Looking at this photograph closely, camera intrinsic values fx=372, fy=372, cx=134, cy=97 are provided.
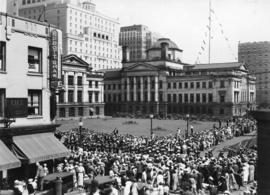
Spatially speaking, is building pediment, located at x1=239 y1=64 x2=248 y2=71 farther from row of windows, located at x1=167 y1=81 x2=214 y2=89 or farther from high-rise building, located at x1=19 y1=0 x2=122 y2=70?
high-rise building, located at x1=19 y1=0 x2=122 y2=70

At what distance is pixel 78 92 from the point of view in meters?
92.9

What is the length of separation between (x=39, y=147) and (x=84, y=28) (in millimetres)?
128504

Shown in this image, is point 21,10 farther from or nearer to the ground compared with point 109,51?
farther from the ground

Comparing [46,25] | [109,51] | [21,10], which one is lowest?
[46,25]

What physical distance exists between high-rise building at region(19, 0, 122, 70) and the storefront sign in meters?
114

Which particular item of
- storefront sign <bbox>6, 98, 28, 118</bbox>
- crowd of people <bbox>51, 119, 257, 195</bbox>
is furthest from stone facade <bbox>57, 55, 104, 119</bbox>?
storefront sign <bbox>6, 98, 28, 118</bbox>

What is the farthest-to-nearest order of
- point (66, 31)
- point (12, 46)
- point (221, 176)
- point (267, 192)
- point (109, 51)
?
1. point (109, 51)
2. point (66, 31)
3. point (12, 46)
4. point (221, 176)
5. point (267, 192)

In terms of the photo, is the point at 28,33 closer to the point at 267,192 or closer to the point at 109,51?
the point at 267,192

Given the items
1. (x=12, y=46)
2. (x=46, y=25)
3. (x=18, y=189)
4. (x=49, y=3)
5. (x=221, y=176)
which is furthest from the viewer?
(x=49, y=3)

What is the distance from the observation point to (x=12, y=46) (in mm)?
20734

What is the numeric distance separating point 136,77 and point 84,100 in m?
21.2

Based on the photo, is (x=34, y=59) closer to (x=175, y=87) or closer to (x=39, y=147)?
(x=39, y=147)

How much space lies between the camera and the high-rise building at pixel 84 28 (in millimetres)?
138875

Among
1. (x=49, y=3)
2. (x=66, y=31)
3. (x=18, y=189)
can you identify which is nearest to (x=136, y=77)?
(x=66, y=31)
